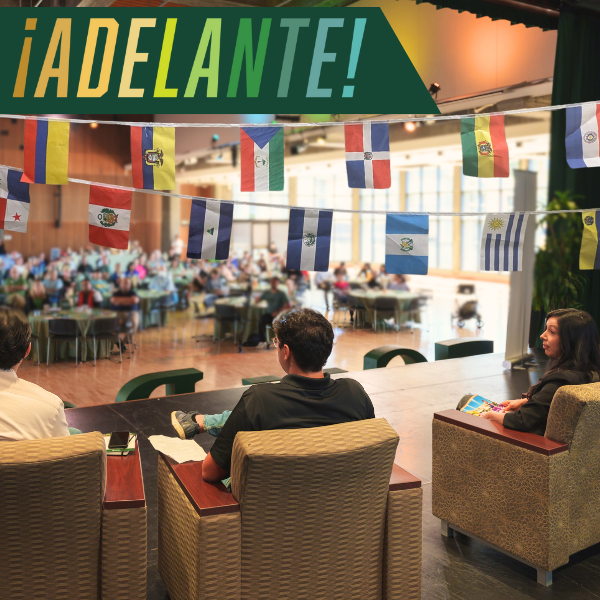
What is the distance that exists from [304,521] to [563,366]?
1442 millimetres

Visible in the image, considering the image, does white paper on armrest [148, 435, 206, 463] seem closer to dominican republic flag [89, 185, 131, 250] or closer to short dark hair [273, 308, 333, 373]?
short dark hair [273, 308, 333, 373]

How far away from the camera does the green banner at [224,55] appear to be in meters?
7.85

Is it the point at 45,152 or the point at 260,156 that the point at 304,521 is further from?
the point at 45,152

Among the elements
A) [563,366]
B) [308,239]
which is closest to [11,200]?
[308,239]

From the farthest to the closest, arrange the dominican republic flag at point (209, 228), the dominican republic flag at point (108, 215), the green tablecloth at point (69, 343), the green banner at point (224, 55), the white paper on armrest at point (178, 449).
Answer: the green tablecloth at point (69, 343), the green banner at point (224, 55), the dominican republic flag at point (209, 228), the dominican republic flag at point (108, 215), the white paper on armrest at point (178, 449)

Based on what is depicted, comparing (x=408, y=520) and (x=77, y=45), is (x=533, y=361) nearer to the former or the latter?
(x=408, y=520)

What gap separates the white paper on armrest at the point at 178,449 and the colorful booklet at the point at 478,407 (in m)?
1.38

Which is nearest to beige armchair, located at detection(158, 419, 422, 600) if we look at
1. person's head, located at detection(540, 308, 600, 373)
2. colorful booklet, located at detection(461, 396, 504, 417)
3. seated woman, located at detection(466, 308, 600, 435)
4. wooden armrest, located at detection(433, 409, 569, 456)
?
wooden armrest, located at detection(433, 409, 569, 456)

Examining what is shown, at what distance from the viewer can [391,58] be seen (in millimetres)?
8602

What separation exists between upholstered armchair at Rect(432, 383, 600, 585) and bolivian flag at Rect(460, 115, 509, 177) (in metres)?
2.24

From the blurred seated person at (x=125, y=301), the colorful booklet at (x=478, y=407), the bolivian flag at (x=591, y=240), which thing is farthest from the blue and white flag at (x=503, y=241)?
the blurred seated person at (x=125, y=301)

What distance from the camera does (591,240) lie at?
4.72 metres

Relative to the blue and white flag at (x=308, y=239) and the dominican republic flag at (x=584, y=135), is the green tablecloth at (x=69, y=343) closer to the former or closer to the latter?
the blue and white flag at (x=308, y=239)

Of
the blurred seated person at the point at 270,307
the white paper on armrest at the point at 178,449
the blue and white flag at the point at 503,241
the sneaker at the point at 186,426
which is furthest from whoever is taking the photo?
the blurred seated person at the point at 270,307
